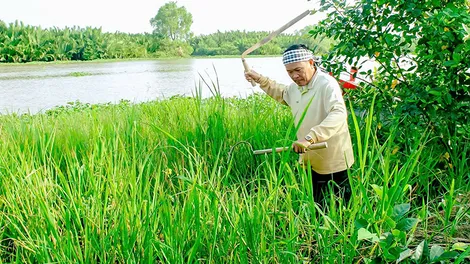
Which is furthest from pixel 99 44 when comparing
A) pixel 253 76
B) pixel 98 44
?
pixel 253 76

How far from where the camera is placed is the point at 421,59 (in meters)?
2.90

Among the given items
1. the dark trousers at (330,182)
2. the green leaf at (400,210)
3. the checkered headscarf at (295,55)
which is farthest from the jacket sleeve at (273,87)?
the green leaf at (400,210)

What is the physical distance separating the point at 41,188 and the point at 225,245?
952 millimetres

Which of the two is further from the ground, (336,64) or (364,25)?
(364,25)

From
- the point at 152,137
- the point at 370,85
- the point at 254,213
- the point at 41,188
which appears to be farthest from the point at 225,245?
the point at 370,85

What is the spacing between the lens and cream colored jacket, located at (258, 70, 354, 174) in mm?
2311

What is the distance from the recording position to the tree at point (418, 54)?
8.49ft

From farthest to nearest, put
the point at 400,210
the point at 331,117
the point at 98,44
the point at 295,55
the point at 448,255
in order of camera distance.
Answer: the point at 98,44
the point at 295,55
the point at 331,117
the point at 400,210
the point at 448,255

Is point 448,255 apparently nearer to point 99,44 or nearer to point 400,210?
point 400,210

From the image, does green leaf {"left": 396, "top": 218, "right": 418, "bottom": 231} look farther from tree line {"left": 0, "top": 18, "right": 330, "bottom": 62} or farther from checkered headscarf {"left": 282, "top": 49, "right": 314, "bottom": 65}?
tree line {"left": 0, "top": 18, "right": 330, "bottom": 62}

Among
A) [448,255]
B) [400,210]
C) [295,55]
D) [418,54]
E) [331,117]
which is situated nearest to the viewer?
[448,255]

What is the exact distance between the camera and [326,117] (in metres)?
2.29

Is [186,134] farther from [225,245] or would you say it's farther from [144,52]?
[144,52]

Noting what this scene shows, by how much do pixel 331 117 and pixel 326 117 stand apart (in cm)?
4
